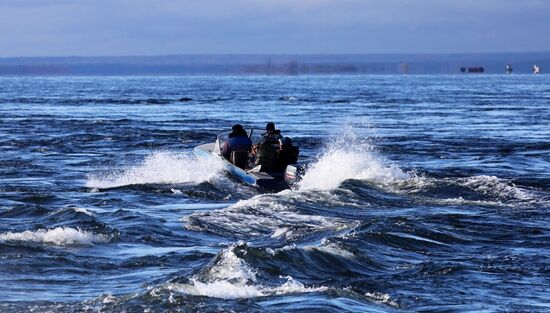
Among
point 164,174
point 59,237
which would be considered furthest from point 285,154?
point 59,237

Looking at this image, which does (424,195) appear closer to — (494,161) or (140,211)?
(140,211)

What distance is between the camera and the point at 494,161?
115ft

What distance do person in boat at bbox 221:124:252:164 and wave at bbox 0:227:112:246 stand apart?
923 centimetres

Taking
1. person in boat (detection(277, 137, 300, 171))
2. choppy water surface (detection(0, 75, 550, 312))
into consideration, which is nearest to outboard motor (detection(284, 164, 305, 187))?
choppy water surface (detection(0, 75, 550, 312))

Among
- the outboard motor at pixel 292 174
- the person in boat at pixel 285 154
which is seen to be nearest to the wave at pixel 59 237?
the outboard motor at pixel 292 174

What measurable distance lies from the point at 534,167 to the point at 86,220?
643 inches

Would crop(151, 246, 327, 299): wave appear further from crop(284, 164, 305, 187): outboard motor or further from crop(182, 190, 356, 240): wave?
crop(284, 164, 305, 187): outboard motor

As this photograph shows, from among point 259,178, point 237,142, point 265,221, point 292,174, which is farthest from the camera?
point 237,142

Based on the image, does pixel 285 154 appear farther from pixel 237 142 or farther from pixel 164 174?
pixel 164 174

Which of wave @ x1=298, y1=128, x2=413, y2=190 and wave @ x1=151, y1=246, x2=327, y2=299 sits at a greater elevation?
wave @ x1=151, y1=246, x2=327, y2=299

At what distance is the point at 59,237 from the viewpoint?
59.9 feet

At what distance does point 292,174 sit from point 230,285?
10.8m

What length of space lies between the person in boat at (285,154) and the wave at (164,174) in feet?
7.38

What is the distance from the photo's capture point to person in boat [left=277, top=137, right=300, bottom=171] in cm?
2597
